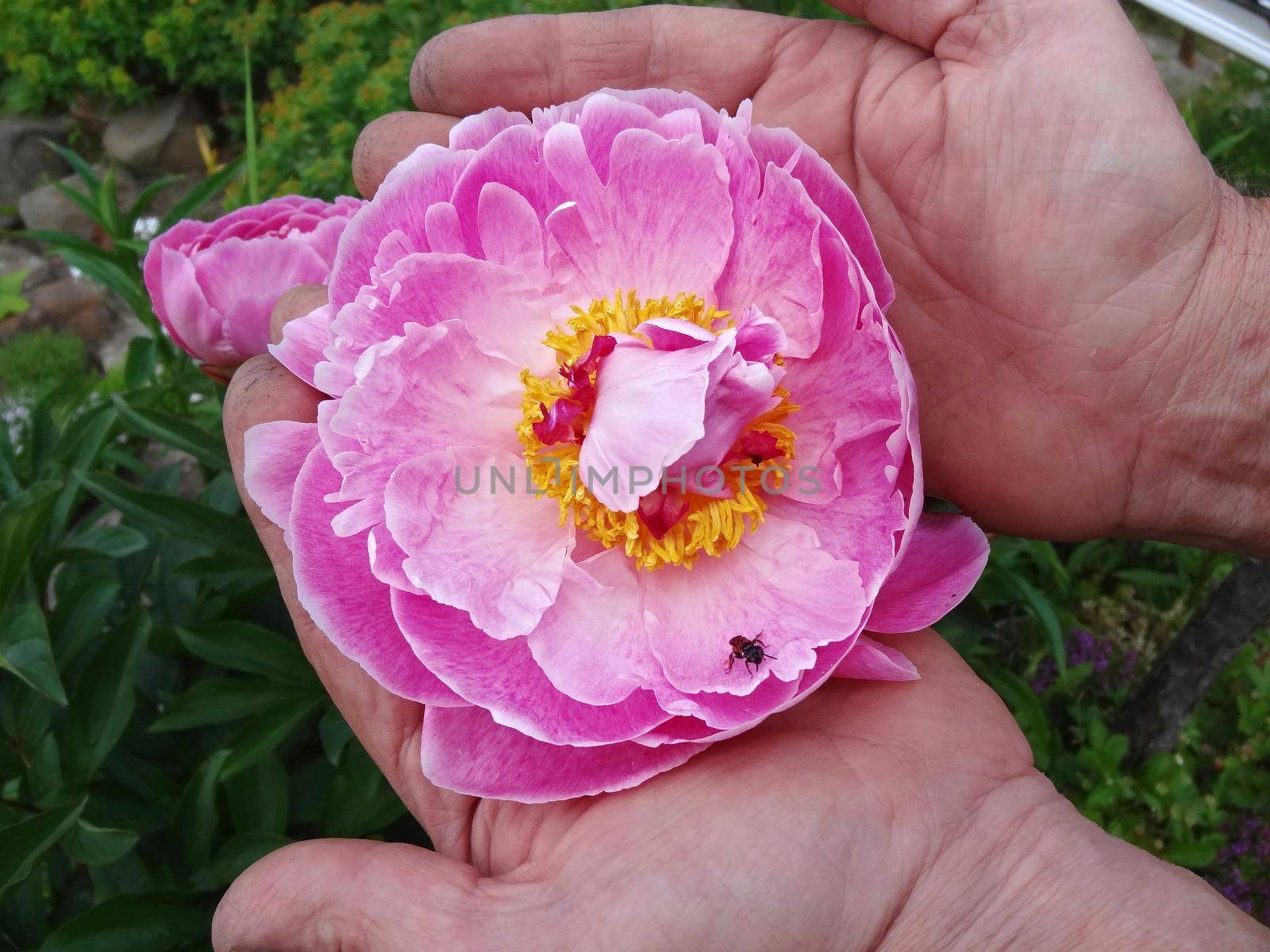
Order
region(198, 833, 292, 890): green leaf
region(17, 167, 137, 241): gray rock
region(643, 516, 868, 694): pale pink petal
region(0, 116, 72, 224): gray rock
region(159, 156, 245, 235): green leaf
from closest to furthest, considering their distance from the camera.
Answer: region(643, 516, 868, 694): pale pink petal, region(198, 833, 292, 890): green leaf, region(159, 156, 245, 235): green leaf, region(17, 167, 137, 241): gray rock, region(0, 116, 72, 224): gray rock

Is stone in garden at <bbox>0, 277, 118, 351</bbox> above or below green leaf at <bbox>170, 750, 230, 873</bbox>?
below

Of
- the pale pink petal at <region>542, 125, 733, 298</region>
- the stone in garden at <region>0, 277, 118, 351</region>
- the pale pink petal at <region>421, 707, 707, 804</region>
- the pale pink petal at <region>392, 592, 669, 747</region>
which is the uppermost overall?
the pale pink petal at <region>542, 125, 733, 298</region>

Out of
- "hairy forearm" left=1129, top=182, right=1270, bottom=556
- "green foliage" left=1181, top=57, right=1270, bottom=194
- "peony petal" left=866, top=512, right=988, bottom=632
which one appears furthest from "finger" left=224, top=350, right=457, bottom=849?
"green foliage" left=1181, top=57, right=1270, bottom=194

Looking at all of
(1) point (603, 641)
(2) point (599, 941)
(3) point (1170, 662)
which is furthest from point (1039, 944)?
(3) point (1170, 662)

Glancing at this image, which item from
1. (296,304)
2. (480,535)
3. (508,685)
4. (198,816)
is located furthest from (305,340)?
(198,816)

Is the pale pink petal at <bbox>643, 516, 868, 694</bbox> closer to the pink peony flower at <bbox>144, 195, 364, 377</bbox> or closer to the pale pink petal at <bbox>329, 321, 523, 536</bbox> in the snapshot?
the pale pink petal at <bbox>329, 321, 523, 536</bbox>

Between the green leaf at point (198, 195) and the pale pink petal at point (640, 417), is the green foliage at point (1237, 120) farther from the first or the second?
the green leaf at point (198, 195)
